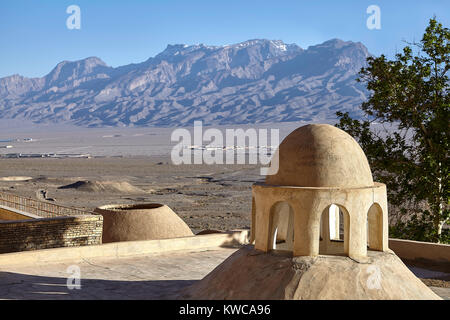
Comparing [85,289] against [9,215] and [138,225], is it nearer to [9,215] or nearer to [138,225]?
[138,225]

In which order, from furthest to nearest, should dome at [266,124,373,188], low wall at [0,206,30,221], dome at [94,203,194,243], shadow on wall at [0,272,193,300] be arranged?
low wall at [0,206,30,221] → dome at [94,203,194,243] → shadow on wall at [0,272,193,300] → dome at [266,124,373,188]

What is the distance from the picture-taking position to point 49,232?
705 inches

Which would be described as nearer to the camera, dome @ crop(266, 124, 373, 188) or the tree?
dome @ crop(266, 124, 373, 188)

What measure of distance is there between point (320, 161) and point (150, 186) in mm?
45233

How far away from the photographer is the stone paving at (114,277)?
12.4 m

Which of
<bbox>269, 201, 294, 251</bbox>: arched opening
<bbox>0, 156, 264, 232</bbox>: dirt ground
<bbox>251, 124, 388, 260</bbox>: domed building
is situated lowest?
<bbox>0, 156, 264, 232</bbox>: dirt ground

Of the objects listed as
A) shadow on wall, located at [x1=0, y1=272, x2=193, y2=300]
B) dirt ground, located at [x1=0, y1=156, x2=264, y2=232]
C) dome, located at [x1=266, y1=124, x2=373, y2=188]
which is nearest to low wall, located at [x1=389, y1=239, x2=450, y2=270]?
dome, located at [x1=266, y1=124, x2=373, y2=188]

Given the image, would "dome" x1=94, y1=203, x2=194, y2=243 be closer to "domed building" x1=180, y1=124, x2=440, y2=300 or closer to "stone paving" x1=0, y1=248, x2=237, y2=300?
"stone paving" x1=0, y1=248, x2=237, y2=300

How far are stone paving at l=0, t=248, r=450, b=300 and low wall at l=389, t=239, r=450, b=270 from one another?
2.14 meters

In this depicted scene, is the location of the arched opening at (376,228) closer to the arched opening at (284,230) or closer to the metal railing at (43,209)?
the arched opening at (284,230)

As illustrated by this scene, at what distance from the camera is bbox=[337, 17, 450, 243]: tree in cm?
1792

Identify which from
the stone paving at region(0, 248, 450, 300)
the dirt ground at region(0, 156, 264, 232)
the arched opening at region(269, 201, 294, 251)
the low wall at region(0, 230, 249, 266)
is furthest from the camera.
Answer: the dirt ground at region(0, 156, 264, 232)

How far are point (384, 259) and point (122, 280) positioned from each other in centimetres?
615

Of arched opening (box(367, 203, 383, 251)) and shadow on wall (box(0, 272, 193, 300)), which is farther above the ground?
arched opening (box(367, 203, 383, 251))
